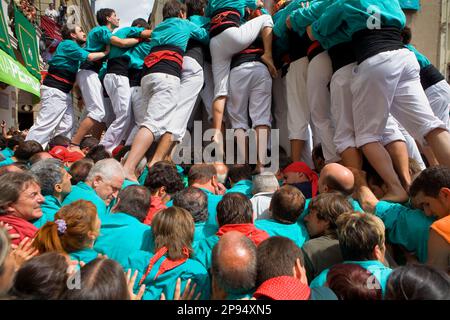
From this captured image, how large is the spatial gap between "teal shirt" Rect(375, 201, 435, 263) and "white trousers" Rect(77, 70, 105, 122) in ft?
11.5

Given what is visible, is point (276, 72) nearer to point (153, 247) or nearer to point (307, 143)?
point (307, 143)

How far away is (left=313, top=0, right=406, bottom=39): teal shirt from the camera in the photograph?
246 cm

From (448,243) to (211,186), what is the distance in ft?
5.01

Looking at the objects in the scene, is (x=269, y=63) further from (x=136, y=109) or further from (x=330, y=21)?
(x=136, y=109)

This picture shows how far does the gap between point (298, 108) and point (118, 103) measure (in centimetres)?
209

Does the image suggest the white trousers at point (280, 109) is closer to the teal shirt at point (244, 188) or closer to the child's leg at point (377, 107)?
the teal shirt at point (244, 188)

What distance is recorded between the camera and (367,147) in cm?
259

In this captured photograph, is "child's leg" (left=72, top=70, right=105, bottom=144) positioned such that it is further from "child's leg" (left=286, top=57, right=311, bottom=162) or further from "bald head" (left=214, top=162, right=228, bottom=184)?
"child's leg" (left=286, top=57, right=311, bottom=162)

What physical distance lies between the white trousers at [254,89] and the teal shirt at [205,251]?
76.8 inches

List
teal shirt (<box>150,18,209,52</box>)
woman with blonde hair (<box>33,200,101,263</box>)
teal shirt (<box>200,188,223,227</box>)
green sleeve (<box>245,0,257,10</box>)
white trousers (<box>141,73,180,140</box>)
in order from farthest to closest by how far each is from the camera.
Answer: green sleeve (<box>245,0,257,10</box>)
teal shirt (<box>150,18,209,52</box>)
white trousers (<box>141,73,180,140</box>)
teal shirt (<box>200,188,223,227</box>)
woman with blonde hair (<box>33,200,101,263</box>)

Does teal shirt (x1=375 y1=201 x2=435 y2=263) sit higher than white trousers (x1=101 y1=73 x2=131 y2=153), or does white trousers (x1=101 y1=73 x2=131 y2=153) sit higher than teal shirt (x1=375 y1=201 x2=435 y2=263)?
white trousers (x1=101 y1=73 x2=131 y2=153)

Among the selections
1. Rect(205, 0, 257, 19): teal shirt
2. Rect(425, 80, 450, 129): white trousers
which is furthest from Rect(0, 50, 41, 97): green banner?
Rect(425, 80, 450, 129): white trousers

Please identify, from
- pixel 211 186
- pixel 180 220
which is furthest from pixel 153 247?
pixel 211 186

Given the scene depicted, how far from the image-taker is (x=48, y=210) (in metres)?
2.18
